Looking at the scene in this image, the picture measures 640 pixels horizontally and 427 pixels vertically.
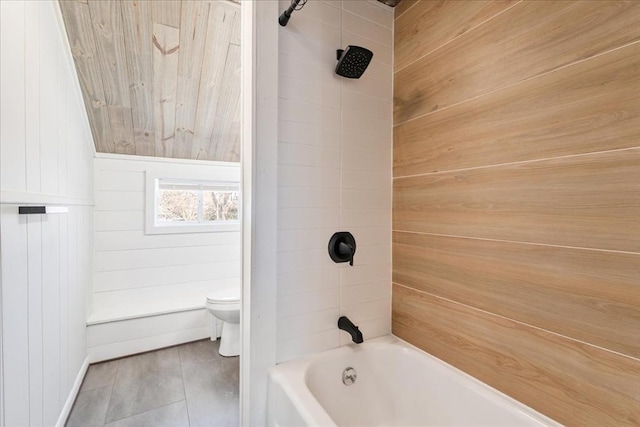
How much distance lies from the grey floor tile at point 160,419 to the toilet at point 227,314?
0.67 metres

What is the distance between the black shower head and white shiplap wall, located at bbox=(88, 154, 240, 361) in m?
2.24

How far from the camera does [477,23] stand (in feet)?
3.81

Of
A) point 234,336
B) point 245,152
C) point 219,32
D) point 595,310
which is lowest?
point 234,336

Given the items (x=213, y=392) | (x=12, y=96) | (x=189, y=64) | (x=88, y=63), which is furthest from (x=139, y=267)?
(x=12, y=96)

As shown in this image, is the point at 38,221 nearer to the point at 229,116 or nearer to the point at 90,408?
the point at 90,408

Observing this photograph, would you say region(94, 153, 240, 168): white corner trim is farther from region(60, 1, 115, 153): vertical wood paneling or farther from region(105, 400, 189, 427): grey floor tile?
region(105, 400, 189, 427): grey floor tile

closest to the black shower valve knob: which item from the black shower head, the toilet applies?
the black shower head

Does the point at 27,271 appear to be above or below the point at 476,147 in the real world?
below

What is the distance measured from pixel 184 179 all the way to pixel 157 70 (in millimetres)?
1212

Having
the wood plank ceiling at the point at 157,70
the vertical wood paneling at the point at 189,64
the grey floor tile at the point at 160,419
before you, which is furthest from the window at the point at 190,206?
the grey floor tile at the point at 160,419

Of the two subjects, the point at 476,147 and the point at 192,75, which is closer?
the point at 476,147

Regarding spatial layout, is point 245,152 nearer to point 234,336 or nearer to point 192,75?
point 192,75

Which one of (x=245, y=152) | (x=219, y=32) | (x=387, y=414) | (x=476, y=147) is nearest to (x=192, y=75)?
(x=219, y=32)

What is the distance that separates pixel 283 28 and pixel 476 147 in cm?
99
